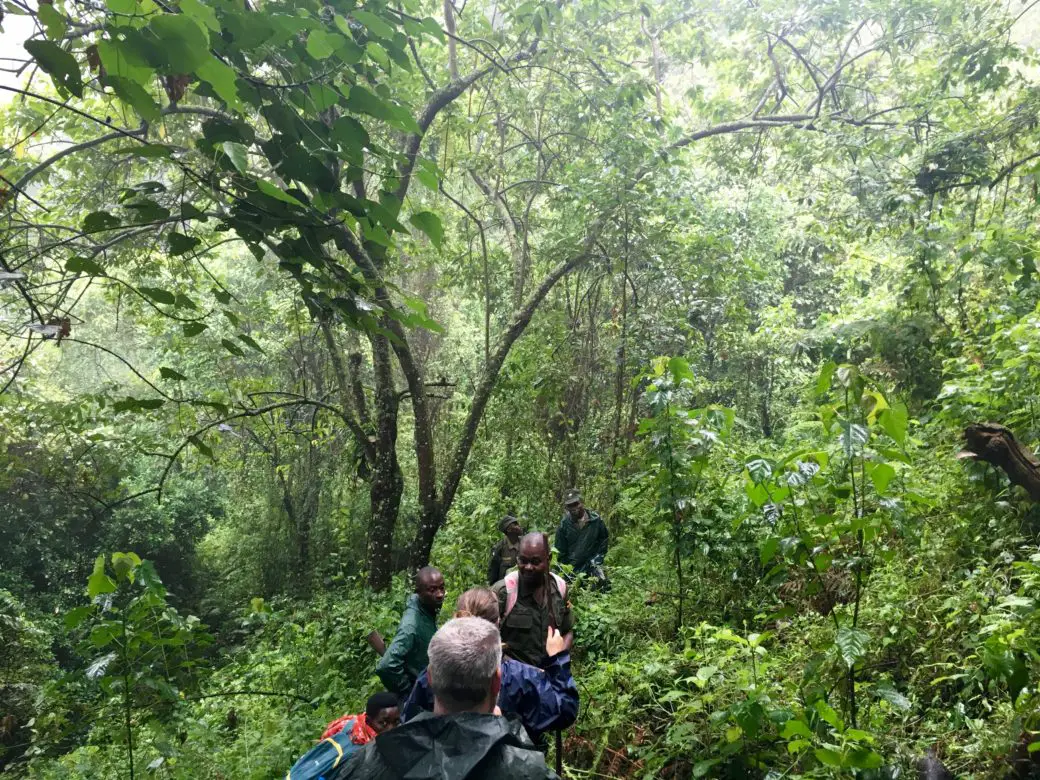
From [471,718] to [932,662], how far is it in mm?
2931

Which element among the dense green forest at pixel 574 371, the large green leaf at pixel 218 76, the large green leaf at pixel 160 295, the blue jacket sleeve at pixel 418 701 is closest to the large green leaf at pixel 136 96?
the dense green forest at pixel 574 371

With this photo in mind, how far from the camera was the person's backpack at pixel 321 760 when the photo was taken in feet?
7.76

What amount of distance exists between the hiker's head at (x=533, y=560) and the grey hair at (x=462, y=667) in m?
1.41

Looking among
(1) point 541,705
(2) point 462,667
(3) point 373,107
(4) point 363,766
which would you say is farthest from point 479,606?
(3) point 373,107

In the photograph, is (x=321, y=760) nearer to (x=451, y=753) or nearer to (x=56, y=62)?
(x=451, y=753)

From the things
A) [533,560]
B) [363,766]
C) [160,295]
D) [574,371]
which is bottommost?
[363,766]

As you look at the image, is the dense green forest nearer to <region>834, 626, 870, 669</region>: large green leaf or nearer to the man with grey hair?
<region>834, 626, 870, 669</region>: large green leaf

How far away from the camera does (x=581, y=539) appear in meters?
5.93

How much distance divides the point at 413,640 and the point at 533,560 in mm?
779

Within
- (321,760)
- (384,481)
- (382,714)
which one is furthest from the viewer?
(384,481)

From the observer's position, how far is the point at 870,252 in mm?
11016

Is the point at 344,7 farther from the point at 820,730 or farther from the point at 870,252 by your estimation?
the point at 870,252

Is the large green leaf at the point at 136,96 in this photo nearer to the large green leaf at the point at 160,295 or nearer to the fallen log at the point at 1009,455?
the large green leaf at the point at 160,295

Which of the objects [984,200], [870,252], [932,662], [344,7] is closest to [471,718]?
[344,7]
